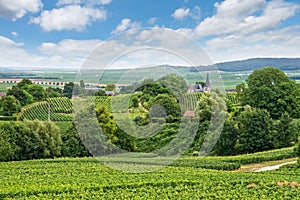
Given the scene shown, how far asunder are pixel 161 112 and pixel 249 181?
586cm

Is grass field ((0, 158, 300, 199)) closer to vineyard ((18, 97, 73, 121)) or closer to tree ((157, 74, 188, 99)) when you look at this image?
tree ((157, 74, 188, 99))

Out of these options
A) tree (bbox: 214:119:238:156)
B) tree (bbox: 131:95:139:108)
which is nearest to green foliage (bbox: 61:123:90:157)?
tree (bbox: 214:119:238:156)

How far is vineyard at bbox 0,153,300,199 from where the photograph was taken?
1354 cm

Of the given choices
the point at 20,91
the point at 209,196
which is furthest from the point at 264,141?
the point at 20,91

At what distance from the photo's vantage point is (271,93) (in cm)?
3738

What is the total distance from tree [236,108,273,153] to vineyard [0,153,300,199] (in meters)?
8.83

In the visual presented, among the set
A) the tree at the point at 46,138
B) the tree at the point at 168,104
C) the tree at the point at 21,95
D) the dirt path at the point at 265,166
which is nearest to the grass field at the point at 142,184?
the dirt path at the point at 265,166

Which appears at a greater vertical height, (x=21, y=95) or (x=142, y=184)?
(x=21, y=95)

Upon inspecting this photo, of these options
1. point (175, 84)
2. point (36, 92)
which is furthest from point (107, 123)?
point (36, 92)

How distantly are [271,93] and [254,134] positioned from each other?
11.8m

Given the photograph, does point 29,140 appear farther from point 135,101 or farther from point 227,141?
point 227,141

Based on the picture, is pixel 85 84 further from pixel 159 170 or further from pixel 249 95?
pixel 249 95

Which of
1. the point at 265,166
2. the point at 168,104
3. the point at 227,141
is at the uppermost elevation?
the point at 168,104

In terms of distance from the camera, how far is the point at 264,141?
27656 mm
